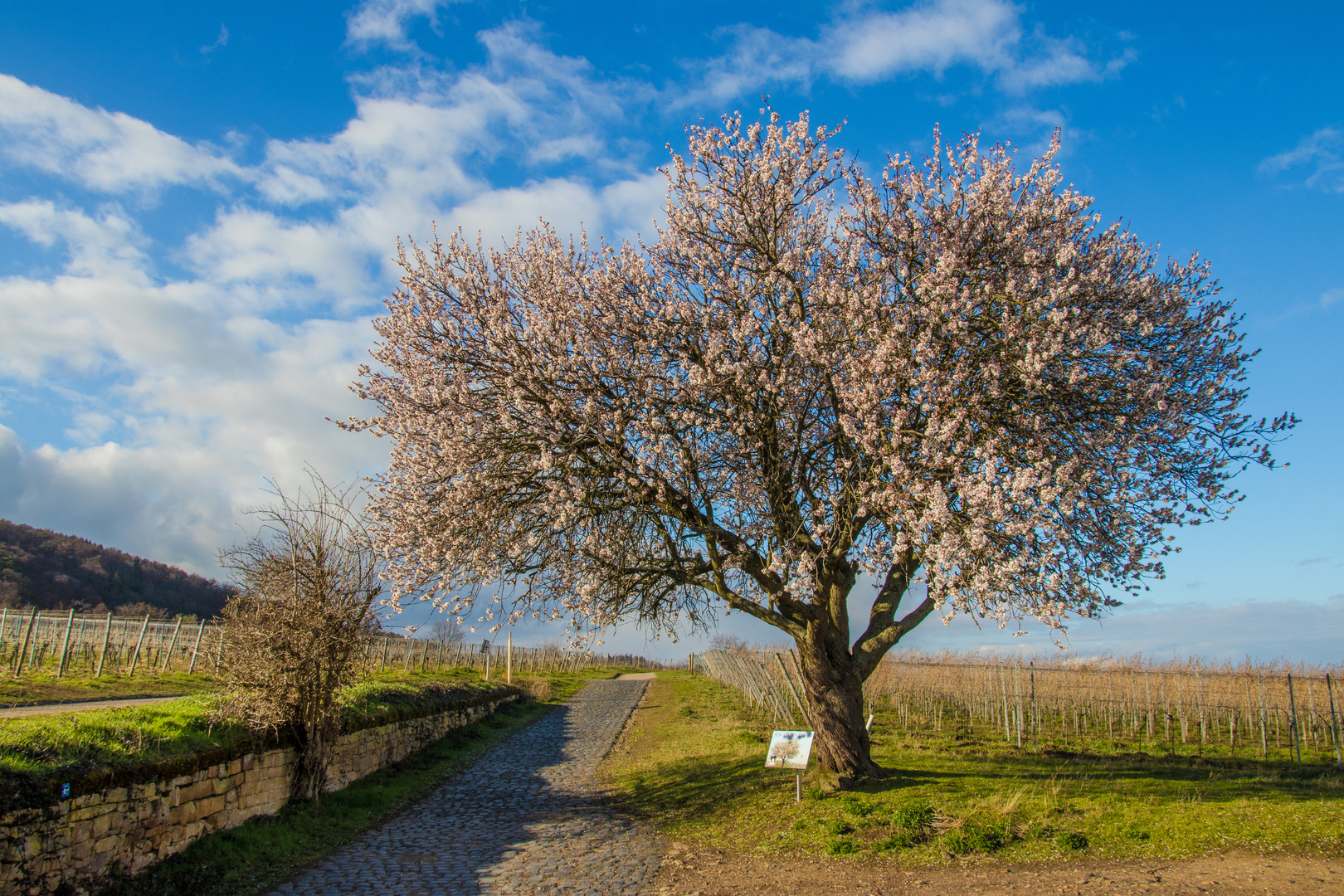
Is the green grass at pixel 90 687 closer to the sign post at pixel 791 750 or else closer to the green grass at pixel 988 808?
the green grass at pixel 988 808

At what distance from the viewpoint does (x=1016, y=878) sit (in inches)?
278

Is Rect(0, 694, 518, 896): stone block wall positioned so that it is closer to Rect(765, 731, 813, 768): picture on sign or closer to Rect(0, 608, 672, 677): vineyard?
Rect(0, 608, 672, 677): vineyard

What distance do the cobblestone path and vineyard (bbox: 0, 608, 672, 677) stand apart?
255 cm

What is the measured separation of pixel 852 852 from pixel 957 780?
3361mm

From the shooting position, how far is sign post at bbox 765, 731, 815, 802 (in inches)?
376

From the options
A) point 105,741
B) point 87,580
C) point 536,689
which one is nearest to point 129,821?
point 105,741

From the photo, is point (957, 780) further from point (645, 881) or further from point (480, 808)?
point (480, 808)

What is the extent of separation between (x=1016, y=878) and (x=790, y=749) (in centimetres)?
321

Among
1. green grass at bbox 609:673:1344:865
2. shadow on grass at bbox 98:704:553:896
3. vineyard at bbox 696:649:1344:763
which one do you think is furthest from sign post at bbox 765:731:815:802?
vineyard at bbox 696:649:1344:763

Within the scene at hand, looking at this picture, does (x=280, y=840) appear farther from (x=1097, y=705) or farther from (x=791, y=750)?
(x=1097, y=705)

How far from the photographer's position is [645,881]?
7.65 m

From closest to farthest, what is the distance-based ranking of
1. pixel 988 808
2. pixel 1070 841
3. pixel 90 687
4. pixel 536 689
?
pixel 1070 841 → pixel 988 808 → pixel 90 687 → pixel 536 689

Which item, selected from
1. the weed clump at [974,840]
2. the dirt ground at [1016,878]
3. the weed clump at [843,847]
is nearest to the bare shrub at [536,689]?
the weed clump at [843,847]

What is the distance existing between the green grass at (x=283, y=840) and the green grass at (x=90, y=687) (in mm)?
4497
